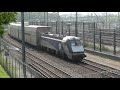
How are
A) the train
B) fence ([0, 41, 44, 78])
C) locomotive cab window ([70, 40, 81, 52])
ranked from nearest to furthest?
fence ([0, 41, 44, 78]) → the train → locomotive cab window ([70, 40, 81, 52])

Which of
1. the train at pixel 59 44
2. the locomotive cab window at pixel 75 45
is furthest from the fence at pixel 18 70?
the locomotive cab window at pixel 75 45

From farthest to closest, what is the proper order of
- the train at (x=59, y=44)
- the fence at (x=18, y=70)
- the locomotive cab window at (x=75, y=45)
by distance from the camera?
the locomotive cab window at (x=75, y=45), the train at (x=59, y=44), the fence at (x=18, y=70)

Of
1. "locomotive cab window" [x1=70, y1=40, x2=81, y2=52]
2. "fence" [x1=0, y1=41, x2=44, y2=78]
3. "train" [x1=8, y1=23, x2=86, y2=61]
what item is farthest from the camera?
"locomotive cab window" [x1=70, y1=40, x2=81, y2=52]

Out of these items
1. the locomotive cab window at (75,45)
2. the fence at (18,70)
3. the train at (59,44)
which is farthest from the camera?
the locomotive cab window at (75,45)

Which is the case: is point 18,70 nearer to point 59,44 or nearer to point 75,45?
point 75,45

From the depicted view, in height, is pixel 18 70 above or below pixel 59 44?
below

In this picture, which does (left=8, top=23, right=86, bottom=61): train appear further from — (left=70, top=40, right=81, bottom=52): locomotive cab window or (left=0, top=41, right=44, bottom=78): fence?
(left=0, top=41, right=44, bottom=78): fence

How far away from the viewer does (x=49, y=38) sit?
32.3 metres

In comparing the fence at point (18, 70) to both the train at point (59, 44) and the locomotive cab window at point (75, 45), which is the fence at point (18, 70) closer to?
the train at point (59, 44)

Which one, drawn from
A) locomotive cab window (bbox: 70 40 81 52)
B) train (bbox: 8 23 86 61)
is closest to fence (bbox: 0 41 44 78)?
train (bbox: 8 23 86 61)

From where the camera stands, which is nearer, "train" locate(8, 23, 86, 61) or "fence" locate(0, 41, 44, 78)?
"fence" locate(0, 41, 44, 78)

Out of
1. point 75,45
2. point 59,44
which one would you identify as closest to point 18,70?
point 75,45

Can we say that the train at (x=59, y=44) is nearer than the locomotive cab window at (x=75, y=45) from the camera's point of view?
Yes

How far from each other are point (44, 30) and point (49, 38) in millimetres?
5882
